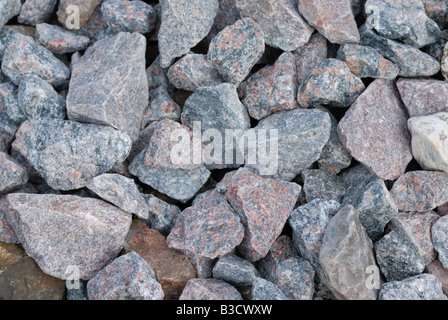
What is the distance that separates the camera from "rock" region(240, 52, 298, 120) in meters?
3.26

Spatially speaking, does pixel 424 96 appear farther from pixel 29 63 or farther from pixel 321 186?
pixel 29 63

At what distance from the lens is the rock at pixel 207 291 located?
2.64m

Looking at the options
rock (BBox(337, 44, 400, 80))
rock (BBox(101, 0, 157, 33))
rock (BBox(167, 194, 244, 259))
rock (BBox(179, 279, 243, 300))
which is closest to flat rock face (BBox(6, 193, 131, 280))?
rock (BBox(167, 194, 244, 259))

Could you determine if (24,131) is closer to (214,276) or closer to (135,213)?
(135,213)

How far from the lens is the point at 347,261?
8.52ft

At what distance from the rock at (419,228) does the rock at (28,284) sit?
2.07 meters

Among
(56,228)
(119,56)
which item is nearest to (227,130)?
(119,56)

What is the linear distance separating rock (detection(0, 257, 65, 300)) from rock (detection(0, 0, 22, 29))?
6.21ft

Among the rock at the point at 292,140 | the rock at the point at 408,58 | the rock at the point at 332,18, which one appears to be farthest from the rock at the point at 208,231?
the rock at the point at 408,58

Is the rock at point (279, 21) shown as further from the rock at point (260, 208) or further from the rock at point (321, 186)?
the rock at point (260, 208)

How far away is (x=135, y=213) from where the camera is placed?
2.91 m

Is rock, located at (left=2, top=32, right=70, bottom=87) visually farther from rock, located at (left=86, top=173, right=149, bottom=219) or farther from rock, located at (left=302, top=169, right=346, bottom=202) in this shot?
rock, located at (left=302, top=169, right=346, bottom=202)

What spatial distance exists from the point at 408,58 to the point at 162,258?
211 cm

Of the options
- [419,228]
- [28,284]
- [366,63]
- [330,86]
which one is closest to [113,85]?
[28,284]
